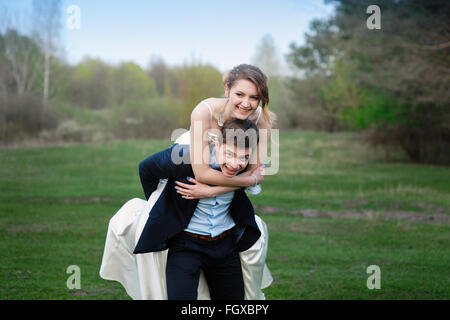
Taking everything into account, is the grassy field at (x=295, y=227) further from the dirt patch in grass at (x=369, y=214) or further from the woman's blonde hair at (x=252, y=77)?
the woman's blonde hair at (x=252, y=77)

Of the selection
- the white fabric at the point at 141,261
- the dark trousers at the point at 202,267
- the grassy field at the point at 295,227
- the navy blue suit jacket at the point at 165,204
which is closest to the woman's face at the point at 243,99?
the navy blue suit jacket at the point at 165,204

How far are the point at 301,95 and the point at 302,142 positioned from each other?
52.8ft

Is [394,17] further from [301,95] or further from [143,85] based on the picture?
[301,95]

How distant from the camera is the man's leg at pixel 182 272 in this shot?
3.32 m

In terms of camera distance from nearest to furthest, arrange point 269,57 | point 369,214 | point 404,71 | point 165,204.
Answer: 1. point 165,204
2. point 369,214
3. point 404,71
4. point 269,57

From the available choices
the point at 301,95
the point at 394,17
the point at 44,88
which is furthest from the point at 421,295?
the point at 301,95

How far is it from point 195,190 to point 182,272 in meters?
0.56

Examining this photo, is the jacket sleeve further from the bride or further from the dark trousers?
the dark trousers

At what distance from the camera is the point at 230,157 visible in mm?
3357

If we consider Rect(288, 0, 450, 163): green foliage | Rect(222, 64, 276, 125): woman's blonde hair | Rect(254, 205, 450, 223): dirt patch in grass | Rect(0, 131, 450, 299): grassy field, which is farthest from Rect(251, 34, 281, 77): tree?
Rect(222, 64, 276, 125): woman's blonde hair

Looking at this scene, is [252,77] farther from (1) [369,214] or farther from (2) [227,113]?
(1) [369,214]

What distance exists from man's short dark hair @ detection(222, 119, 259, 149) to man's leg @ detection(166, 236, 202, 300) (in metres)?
0.77

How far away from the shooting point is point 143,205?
372 cm

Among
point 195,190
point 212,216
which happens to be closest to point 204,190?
point 195,190
